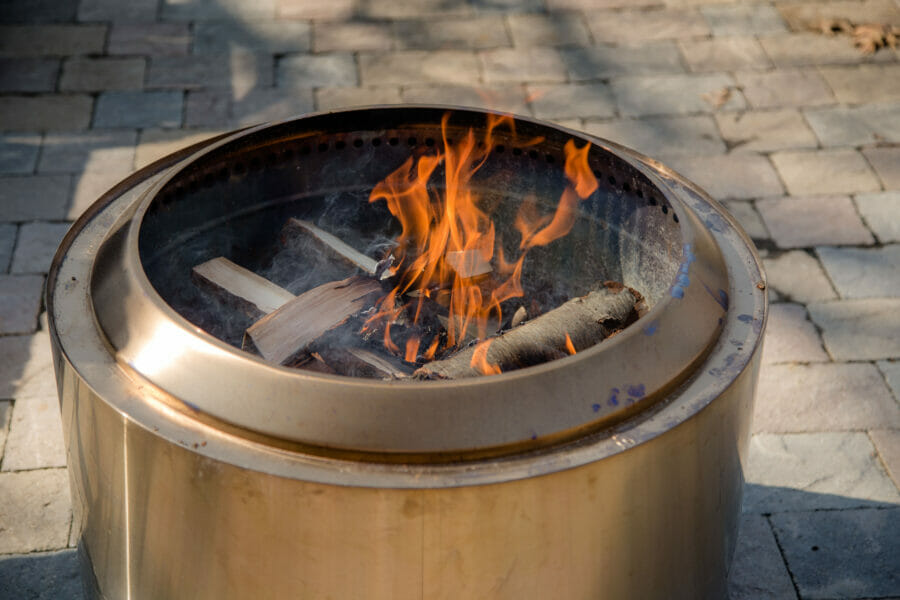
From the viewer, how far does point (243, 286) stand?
193 cm

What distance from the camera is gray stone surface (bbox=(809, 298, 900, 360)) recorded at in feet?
9.98

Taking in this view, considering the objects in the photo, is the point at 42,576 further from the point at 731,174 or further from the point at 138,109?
the point at 731,174

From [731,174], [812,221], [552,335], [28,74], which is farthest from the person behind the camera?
[28,74]

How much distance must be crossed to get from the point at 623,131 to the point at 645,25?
96cm

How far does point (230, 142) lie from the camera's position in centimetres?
190

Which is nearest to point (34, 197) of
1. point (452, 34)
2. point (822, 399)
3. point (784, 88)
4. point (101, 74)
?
point (101, 74)

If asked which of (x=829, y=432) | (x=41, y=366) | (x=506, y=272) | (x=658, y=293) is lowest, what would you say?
(x=41, y=366)

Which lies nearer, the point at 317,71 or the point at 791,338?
the point at 791,338

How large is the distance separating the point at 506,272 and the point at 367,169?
38 cm

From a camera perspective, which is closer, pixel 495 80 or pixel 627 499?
pixel 627 499

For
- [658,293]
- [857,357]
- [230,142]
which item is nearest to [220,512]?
[230,142]

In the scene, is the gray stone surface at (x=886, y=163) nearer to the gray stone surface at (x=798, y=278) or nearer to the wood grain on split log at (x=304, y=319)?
the gray stone surface at (x=798, y=278)

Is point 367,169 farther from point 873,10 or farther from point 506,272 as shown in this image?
point 873,10

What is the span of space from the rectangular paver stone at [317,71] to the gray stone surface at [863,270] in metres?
2.11
